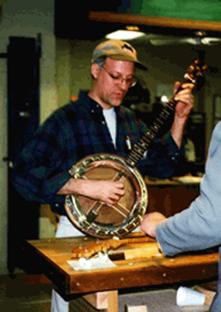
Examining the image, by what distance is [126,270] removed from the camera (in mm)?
2129

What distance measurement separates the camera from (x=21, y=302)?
16.1 feet

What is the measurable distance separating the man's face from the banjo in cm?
30

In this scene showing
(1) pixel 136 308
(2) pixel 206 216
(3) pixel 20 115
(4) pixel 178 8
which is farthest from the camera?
(3) pixel 20 115

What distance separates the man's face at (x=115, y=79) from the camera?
118 inches

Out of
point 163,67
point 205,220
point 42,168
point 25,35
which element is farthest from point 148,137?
point 163,67

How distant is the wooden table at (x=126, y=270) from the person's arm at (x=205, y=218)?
0.25 m

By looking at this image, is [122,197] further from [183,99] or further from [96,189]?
[183,99]

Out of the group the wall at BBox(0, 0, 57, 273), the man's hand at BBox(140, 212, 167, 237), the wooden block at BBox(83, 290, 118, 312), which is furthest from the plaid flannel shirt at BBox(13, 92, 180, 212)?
the wall at BBox(0, 0, 57, 273)

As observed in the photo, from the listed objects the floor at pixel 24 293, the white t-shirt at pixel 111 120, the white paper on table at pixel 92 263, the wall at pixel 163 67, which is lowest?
the floor at pixel 24 293

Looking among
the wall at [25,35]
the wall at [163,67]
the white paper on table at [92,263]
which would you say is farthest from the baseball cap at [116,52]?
the wall at [163,67]

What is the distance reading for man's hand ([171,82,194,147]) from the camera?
287cm

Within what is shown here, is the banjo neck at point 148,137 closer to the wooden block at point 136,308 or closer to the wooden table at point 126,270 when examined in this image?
the wooden table at point 126,270

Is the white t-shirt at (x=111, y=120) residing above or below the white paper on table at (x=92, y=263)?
above

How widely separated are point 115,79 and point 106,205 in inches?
25.7
